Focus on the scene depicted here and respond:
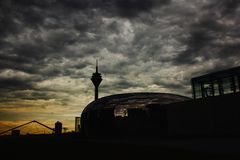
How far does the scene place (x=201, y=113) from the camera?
29.9m

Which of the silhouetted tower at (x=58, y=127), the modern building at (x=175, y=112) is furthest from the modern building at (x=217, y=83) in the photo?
the silhouetted tower at (x=58, y=127)

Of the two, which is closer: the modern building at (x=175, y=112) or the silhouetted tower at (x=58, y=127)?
the modern building at (x=175, y=112)

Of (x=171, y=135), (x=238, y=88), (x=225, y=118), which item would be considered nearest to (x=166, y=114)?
(x=171, y=135)

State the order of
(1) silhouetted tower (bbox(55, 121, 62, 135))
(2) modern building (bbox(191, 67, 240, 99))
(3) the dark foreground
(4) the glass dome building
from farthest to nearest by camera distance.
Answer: (1) silhouetted tower (bbox(55, 121, 62, 135))
(2) modern building (bbox(191, 67, 240, 99))
(4) the glass dome building
(3) the dark foreground

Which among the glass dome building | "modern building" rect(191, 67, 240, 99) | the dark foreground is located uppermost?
"modern building" rect(191, 67, 240, 99)

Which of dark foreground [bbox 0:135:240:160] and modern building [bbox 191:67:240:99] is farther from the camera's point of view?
modern building [bbox 191:67:240:99]

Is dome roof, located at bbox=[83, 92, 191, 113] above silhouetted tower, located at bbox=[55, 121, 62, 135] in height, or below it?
above

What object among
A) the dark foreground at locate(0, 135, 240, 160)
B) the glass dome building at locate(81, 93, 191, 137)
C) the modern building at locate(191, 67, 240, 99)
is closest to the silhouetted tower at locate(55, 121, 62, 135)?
the glass dome building at locate(81, 93, 191, 137)

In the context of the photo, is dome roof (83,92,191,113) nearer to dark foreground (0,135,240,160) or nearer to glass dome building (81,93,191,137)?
glass dome building (81,93,191,137)

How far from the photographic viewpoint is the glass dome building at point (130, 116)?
1506 inches

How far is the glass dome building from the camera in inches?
1506

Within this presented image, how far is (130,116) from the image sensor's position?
133 ft

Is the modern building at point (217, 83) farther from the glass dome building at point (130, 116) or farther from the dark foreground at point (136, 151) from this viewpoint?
the dark foreground at point (136, 151)

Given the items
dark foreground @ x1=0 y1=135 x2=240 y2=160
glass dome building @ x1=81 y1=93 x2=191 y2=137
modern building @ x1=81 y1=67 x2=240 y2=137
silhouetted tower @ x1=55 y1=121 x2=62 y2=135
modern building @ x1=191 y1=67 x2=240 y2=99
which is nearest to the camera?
dark foreground @ x1=0 y1=135 x2=240 y2=160
